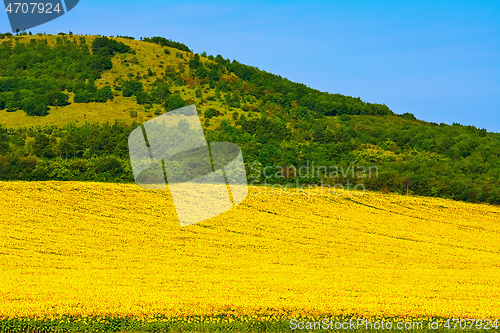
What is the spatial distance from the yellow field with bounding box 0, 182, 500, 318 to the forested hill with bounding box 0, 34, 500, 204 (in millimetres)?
7324

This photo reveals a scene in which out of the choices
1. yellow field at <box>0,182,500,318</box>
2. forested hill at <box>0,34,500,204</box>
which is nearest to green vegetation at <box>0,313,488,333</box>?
yellow field at <box>0,182,500,318</box>

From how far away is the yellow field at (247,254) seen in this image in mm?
20297

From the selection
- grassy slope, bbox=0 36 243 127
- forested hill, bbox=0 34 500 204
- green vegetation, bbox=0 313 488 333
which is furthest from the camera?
grassy slope, bbox=0 36 243 127

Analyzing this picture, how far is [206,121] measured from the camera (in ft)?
242

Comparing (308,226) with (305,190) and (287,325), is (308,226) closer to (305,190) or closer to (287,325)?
(305,190)

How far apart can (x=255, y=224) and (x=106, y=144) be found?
99.7 ft

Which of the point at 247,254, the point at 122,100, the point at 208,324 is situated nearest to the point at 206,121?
the point at 122,100

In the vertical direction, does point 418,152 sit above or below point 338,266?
above

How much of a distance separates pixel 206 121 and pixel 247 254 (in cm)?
4398

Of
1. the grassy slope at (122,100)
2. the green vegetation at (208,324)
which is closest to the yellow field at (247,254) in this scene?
the green vegetation at (208,324)

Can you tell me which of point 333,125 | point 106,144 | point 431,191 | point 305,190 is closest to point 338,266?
point 305,190

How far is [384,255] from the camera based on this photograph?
3272 cm

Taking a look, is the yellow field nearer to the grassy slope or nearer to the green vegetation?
the green vegetation

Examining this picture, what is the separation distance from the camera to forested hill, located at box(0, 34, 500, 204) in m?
55.1
